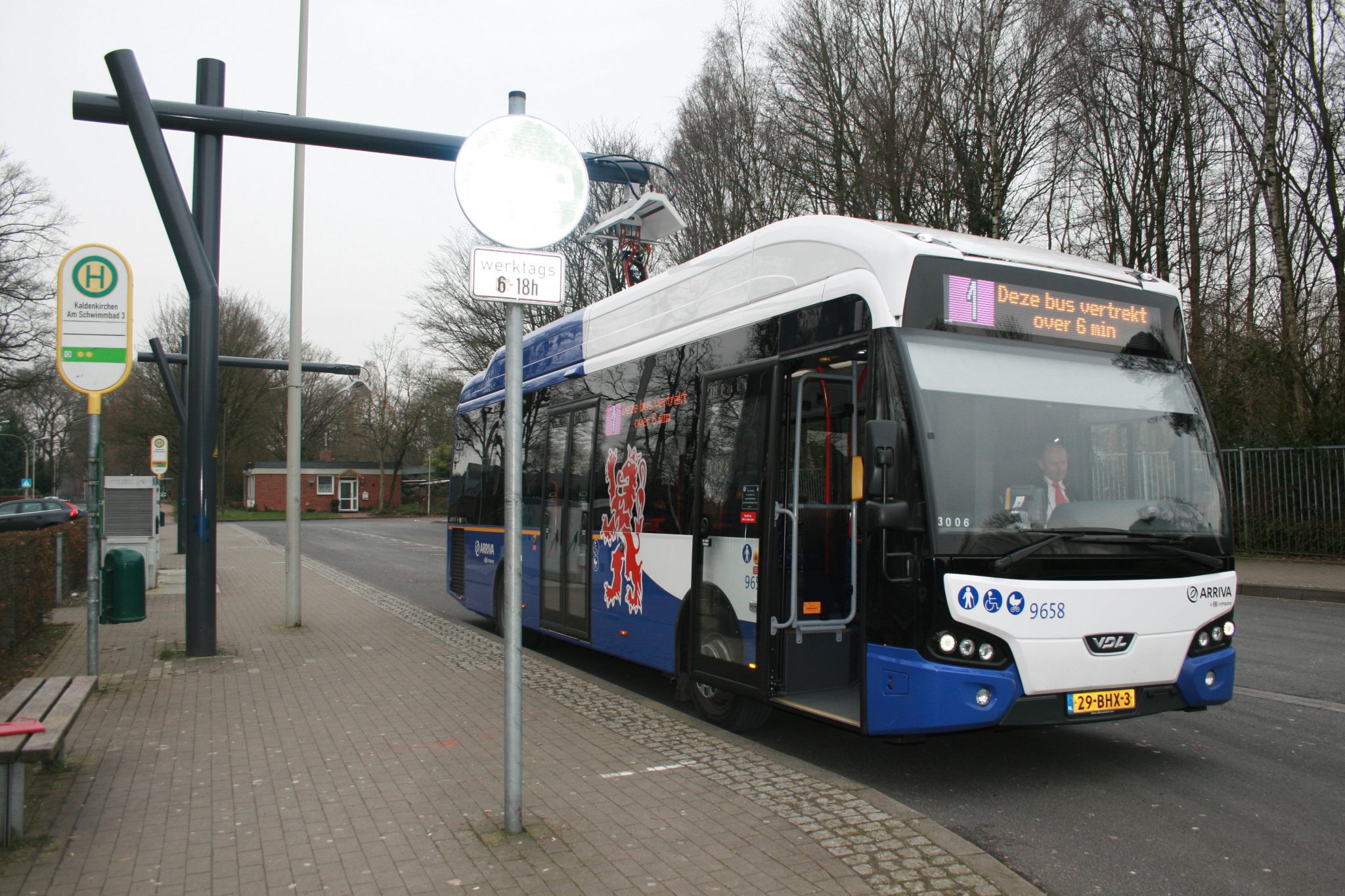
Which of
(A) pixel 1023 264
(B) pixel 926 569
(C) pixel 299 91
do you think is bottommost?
(B) pixel 926 569

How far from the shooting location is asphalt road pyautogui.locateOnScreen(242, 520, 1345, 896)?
432 centimetres

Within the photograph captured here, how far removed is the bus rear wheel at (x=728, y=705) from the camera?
6.59 meters

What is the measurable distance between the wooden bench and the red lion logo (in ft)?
12.1

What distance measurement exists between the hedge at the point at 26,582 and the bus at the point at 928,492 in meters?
5.45

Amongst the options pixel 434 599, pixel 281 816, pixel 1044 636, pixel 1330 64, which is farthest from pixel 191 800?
pixel 1330 64

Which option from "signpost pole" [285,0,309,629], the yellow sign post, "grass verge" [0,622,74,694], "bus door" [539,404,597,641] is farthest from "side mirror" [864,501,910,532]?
"signpost pole" [285,0,309,629]

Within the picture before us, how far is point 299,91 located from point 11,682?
7.27 meters

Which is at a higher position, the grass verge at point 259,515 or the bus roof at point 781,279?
the bus roof at point 781,279

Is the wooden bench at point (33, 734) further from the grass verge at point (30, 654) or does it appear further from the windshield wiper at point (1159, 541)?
the windshield wiper at point (1159, 541)

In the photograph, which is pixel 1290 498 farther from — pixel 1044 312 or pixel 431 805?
pixel 431 805

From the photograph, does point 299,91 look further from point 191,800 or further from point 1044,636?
point 1044,636

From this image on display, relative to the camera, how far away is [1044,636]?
16.9ft

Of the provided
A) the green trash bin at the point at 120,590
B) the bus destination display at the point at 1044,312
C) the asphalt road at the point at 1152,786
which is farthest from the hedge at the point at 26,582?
the bus destination display at the point at 1044,312

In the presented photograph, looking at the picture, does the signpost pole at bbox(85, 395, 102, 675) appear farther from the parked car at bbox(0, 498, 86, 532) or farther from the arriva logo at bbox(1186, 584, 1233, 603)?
the parked car at bbox(0, 498, 86, 532)
